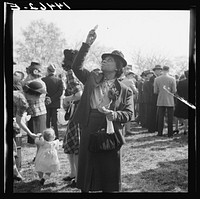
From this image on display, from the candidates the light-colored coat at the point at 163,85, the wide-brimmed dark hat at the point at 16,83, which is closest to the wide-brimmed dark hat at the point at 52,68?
the wide-brimmed dark hat at the point at 16,83

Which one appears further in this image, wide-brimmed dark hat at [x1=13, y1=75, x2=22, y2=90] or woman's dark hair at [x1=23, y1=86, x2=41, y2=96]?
woman's dark hair at [x1=23, y1=86, x2=41, y2=96]

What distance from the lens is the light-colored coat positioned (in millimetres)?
5084

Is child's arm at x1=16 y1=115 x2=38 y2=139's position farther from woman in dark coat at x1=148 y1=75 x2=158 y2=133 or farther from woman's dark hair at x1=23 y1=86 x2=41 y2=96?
woman in dark coat at x1=148 y1=75 x2=158 y2=133

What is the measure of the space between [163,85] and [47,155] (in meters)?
1.85

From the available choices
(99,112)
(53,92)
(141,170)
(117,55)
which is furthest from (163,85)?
(53,92)

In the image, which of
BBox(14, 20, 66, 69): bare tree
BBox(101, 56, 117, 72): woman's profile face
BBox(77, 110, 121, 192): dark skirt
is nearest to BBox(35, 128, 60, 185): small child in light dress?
BBox(77, 110, 121, 192): dark skirt

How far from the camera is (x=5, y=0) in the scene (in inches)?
183

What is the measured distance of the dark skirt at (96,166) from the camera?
4.67 metres

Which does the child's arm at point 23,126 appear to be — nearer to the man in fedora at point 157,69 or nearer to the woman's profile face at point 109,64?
the woman's profile face at point 109,64

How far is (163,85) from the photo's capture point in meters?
5.21

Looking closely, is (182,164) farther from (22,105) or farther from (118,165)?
(22,105)

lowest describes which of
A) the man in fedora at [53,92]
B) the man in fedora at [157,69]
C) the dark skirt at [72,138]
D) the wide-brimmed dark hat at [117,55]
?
the dark skirt at [72,138]

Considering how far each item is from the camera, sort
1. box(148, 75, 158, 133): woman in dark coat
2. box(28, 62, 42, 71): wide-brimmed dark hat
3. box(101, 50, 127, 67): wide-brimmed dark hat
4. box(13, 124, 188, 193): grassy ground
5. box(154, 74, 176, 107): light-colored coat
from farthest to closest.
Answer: box(148, 75, 158, 133): woman in dark coat, box(154, 74, 176, 107): light-colored coat, box(13, 124, 188, 193): grassy ground, box(28, 62, 42, 71): wide-brimmed dark hat, box(101, 50, 127, 67): wide-brimmed dark hat

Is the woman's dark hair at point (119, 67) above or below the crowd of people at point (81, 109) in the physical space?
above
